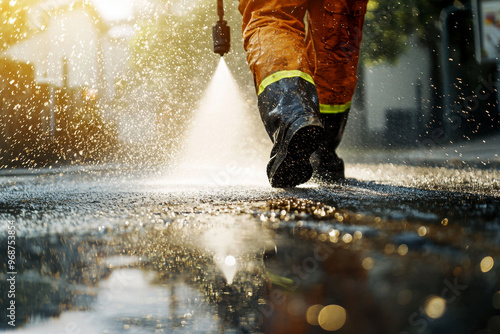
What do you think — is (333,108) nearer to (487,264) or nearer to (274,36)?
(274,36)

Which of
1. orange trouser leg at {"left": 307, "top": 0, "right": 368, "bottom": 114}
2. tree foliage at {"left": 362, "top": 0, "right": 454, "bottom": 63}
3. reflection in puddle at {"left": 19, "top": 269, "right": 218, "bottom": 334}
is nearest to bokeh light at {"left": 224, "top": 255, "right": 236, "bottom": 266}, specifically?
reflection in puddle at {"left": 19, "top": 269, "right": 218, "bottom": 334}

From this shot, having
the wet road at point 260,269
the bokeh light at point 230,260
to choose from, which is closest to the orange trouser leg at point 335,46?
the wet road at point 260,269

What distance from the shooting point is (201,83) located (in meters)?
17.1

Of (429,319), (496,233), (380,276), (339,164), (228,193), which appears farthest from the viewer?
(339,164)

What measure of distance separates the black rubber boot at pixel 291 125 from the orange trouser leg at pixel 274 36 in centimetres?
7

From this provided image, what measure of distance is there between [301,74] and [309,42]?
0.66 metres

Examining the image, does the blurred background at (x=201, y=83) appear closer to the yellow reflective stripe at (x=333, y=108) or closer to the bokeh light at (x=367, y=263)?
the yellow reflective stripe at (x=333, y=108)

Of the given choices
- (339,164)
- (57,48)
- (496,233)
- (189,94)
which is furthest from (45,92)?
(496,233)

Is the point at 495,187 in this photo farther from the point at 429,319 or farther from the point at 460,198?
the point at 429,319

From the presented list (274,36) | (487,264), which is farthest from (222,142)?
(487,264)

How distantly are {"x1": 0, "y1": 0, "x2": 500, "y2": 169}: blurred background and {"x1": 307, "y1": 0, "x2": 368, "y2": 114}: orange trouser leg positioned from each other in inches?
210

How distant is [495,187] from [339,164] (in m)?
0.69

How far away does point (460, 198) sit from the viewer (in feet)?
5.71

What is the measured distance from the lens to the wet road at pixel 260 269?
2.03ft
